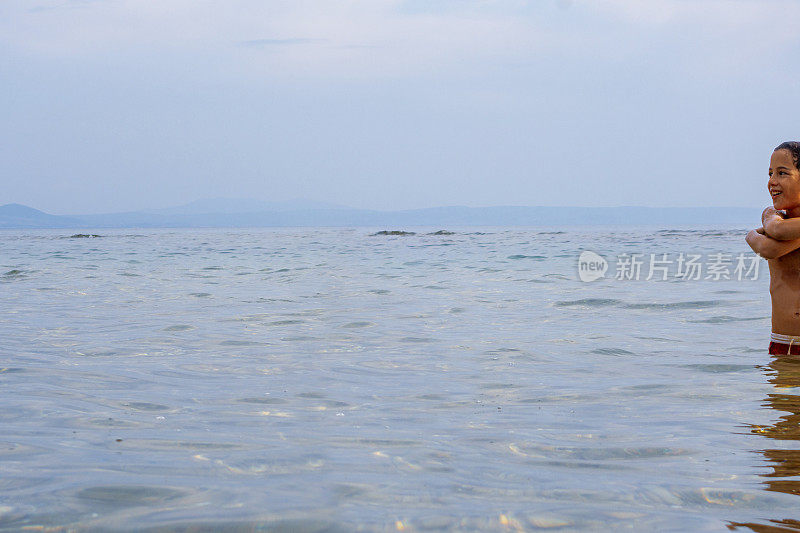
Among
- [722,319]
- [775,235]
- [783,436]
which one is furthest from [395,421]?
[722,319]

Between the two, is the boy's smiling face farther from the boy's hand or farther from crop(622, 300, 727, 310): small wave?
crop(622, 300, 727, 310): small wave

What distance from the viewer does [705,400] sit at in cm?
413

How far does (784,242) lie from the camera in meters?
4.82

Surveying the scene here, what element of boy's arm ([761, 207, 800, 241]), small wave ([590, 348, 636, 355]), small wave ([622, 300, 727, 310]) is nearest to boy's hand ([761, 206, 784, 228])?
boy's arm ([761, 207, 800, 241])

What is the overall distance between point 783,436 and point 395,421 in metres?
1.79

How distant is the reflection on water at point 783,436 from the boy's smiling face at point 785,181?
3.64ft

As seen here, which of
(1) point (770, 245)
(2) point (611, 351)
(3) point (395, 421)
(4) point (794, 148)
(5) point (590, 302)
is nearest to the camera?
(3) point (395, 421)

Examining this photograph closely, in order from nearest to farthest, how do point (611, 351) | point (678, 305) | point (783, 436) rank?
point (783, 436) < point (611, 351) < point (678, 305)

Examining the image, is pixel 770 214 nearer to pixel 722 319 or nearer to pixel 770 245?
pixel 770 245

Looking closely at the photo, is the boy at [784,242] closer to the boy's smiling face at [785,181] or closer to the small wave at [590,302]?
the boy's smiling face at [785,181]

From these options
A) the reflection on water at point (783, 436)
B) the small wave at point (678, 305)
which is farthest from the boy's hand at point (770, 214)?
the small wave at point (678, 305)

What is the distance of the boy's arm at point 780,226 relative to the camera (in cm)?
467

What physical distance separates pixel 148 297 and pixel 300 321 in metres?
3.58

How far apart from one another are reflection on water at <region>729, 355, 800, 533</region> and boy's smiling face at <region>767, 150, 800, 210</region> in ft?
3.64
